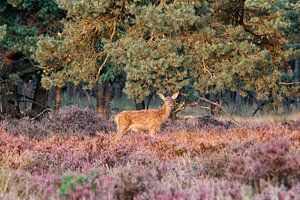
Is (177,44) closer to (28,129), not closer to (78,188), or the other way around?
(28,129)

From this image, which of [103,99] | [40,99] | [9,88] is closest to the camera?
[9,88]

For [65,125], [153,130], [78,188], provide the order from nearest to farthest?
[78,188]
[153,130]
[65,125]

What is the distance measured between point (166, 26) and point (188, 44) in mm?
706

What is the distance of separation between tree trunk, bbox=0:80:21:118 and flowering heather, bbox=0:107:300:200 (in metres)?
5.32

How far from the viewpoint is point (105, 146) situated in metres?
10.4

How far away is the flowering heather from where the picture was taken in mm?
6012

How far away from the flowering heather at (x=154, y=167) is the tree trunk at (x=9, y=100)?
5320 mm

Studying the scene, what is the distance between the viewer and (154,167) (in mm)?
8156

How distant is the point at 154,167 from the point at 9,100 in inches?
451

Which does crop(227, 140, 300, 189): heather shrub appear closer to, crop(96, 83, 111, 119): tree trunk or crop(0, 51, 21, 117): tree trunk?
crop(0, 51, 21, 117): tree trunk

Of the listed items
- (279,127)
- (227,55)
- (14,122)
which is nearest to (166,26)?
(227,55)

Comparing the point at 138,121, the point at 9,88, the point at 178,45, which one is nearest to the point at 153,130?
the point at 138,121

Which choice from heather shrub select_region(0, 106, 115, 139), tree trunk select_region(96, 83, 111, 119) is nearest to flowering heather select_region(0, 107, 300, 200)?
heather shrub select_region(0, 106, 115, 139)

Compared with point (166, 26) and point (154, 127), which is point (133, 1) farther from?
point (154, 127)
